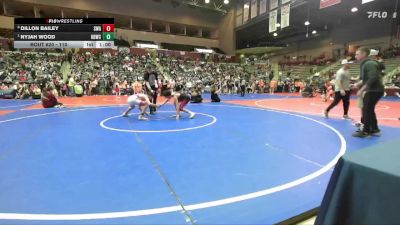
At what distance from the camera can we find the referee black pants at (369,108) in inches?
201

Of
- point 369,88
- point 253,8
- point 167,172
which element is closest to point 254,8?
point 253,8

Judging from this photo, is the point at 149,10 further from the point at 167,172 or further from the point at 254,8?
the point at 167,172

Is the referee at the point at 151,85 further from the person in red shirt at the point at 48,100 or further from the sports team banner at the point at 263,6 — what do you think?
the sports team banner at the point at 263,6

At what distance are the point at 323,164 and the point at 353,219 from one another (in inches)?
101

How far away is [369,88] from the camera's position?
5113 mm

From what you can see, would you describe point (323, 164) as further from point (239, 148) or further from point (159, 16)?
point (159, 16)

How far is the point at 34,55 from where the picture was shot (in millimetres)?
22266

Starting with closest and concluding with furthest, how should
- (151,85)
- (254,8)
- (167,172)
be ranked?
1. (167,172)
2. (151,85)
3. (254,8)

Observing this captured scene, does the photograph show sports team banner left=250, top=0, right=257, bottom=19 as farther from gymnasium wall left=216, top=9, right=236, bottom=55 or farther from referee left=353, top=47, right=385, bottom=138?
referee left=353, top=47, right=385, bottom=138

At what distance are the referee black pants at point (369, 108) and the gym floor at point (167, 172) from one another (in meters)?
0.39

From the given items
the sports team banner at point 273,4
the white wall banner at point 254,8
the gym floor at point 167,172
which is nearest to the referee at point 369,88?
→ the gym floor at point 167,172

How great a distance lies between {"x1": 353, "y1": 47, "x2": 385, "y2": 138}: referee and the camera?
509cm
